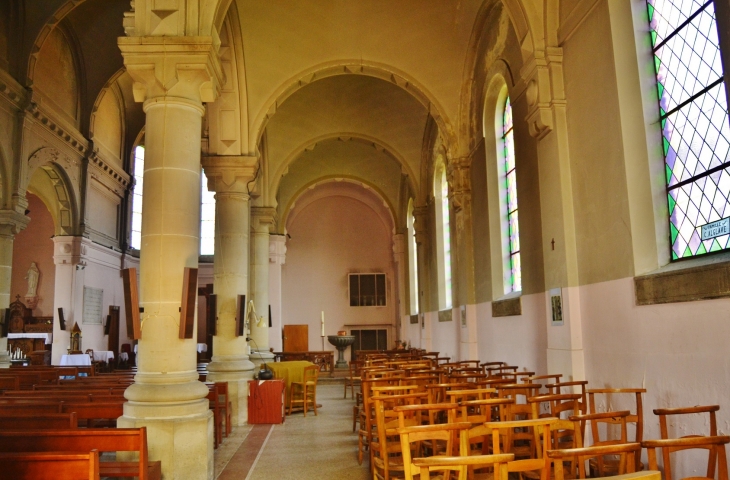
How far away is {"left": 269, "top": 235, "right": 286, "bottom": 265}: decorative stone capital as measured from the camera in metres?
19.9

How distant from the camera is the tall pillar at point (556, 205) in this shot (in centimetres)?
636

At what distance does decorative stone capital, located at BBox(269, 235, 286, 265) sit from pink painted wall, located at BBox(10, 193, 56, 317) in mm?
7060

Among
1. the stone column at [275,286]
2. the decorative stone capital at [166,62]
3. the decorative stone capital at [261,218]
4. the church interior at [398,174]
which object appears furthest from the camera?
the stone column at [275,286]

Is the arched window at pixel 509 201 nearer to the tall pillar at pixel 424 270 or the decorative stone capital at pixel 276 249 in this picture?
the tall pillar at pixel 424 270

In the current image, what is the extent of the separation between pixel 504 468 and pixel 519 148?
267 inches

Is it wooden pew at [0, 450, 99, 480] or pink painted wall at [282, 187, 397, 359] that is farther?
pink painted wall at [282, 187, 397, 359]

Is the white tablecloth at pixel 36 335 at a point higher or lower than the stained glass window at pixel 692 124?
lower

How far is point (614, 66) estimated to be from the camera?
563cm

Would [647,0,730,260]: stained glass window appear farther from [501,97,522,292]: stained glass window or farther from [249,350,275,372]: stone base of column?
[249,350,275,372]: stone base of column

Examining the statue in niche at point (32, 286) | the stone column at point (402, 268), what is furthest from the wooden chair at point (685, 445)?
the statue in niche at point (32, 286)

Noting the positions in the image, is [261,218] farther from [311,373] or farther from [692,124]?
[692,124]

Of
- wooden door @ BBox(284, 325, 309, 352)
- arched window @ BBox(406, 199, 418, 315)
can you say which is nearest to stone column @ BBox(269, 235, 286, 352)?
wooden door @ BBox(284, 325, 309, 352)

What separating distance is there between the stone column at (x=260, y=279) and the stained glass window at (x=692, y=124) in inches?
332

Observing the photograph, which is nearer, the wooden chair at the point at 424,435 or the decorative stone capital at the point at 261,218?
the wooden chair at the point at 424,435
